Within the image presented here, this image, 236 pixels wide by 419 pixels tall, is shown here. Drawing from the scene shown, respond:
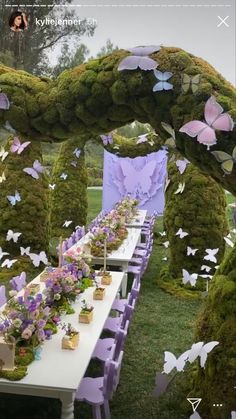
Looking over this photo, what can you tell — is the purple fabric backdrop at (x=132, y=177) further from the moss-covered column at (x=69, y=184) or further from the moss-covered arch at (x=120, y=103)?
the moss-covered arch at (x=120, y=103)

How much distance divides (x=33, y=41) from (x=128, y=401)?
6.14 meters

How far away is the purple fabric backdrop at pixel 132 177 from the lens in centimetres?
1474

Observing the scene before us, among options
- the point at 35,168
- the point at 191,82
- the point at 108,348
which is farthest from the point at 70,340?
the point at 35,168

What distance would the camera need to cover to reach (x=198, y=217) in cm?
630

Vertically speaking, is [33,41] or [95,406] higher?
[33,41]

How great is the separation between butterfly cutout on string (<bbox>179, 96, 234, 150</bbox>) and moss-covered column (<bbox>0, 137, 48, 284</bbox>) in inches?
210

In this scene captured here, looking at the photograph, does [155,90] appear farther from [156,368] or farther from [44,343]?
[156,368]

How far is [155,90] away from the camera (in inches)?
90.0

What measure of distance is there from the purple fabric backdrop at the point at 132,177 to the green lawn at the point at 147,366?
24.9 ft

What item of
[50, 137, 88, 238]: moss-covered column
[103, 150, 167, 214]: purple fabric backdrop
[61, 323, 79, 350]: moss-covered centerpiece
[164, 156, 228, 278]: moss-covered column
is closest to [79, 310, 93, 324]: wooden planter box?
[61, 323, 79, 350]: moss-covered centerpiece

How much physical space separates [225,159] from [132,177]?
12585mm

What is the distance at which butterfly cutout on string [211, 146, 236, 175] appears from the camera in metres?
2.18

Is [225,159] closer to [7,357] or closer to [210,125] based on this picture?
[210,125]

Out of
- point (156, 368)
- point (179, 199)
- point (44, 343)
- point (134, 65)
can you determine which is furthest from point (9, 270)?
point (134, 65)
